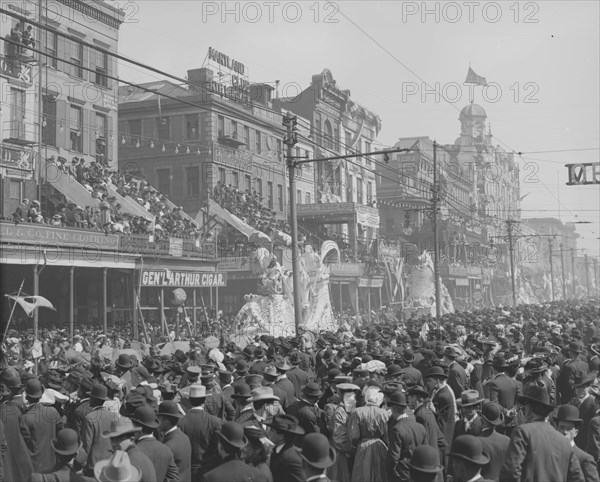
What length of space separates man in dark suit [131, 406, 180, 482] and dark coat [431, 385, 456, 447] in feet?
12.6

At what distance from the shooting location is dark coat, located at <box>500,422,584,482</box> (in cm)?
666

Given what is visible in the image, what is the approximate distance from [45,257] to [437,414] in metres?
18.2

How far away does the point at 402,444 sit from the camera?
8039mm

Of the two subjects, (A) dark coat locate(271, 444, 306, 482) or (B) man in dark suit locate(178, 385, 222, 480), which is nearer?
(A) dark coat locate(271, 444, 306, 482)

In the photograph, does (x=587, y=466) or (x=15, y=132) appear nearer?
(x=587, y=466)

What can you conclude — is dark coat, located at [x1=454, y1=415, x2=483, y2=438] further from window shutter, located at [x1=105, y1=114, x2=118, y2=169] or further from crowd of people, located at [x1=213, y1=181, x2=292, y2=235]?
crowd of people, located at [x1=213, y1=181, x2=292, y2=235]

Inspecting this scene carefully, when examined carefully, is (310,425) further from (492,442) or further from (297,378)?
(297,378)

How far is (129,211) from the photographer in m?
35.7

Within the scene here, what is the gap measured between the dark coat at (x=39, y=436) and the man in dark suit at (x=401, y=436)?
3.84 meters

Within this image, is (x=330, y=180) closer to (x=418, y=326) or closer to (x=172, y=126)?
(x=172, y=126)

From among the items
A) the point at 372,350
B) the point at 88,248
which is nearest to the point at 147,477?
the point at 372,350

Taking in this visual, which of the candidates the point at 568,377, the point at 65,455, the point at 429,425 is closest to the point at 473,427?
the point at 429,425

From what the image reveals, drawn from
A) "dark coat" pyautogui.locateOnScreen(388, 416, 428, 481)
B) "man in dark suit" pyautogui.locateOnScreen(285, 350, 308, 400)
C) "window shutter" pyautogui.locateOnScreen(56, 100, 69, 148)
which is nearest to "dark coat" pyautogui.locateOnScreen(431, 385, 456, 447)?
"dark coat" pyautogui.locateOnScreen(388, 416, 428, 481)

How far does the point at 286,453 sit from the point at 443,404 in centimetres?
382
